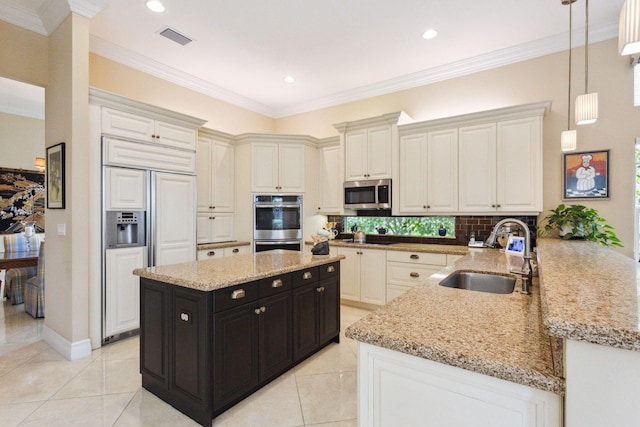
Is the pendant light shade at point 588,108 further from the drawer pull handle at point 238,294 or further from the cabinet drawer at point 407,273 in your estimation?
the drawer pull handle at point 238,294

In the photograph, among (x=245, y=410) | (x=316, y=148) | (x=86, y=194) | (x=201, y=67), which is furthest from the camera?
(x=316, y=148)

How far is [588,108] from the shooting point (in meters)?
2.26

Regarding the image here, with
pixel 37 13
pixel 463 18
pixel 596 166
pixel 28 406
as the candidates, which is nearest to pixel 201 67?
pixel 37 13

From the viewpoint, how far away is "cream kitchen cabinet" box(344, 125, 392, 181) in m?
4.25

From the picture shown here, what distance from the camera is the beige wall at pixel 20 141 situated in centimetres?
539

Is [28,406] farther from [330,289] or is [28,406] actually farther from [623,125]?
[623,125]

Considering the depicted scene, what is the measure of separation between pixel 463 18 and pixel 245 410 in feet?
12.8

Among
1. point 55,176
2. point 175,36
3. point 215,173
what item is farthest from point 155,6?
point 215,173

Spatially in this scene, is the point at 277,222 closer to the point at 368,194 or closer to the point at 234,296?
the point at 368,194

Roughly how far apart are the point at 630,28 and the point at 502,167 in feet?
8.31

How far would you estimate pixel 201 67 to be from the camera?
418 cm

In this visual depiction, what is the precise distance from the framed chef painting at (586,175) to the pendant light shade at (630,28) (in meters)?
2.68

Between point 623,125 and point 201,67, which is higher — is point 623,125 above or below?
below

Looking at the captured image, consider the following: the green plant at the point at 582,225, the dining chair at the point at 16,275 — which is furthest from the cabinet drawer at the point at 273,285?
the dining chair at the point at 16,275
